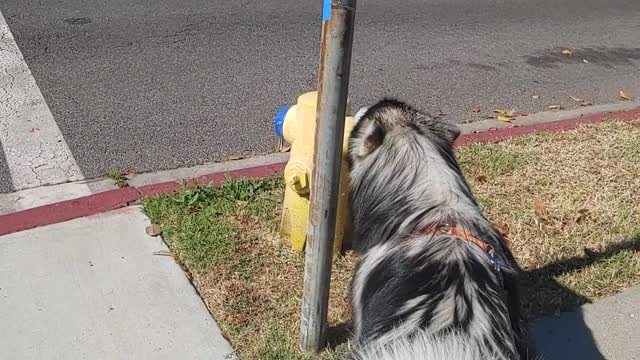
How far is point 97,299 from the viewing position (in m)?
3.62

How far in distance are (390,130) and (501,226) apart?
70.9 inches

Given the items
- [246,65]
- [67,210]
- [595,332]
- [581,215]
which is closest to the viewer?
[595,332]

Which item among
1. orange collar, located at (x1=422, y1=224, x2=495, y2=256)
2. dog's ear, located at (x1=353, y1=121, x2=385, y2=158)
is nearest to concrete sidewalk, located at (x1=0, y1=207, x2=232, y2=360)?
dog's ear, located at (x1=353, y1=121, x2=385, y2=158)

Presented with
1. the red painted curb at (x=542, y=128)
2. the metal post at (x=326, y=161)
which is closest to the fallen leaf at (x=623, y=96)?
the red painted curb at (x=542, y=128)

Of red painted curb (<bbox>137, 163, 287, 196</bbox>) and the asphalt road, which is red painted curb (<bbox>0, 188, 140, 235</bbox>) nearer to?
red painted curb (<bbox>137, 163, 287, 196</bbox>)

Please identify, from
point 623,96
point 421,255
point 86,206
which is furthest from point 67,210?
point 623,96

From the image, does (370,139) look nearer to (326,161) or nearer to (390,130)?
(390,130)

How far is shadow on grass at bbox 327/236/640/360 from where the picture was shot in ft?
11.7

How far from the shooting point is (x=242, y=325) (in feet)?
11.6

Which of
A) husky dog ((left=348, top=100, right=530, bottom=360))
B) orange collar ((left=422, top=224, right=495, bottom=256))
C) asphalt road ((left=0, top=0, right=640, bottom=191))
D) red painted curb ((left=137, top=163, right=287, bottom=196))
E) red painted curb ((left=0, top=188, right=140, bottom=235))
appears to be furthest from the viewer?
asphalt road ((left=0, top=0, right=640, bottom=191))

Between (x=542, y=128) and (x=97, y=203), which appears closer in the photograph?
(x=97, y=203)

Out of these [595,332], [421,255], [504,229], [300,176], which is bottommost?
[595,332]

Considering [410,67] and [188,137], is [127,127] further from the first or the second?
[410,67]

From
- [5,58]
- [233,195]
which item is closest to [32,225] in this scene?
[233,195]
